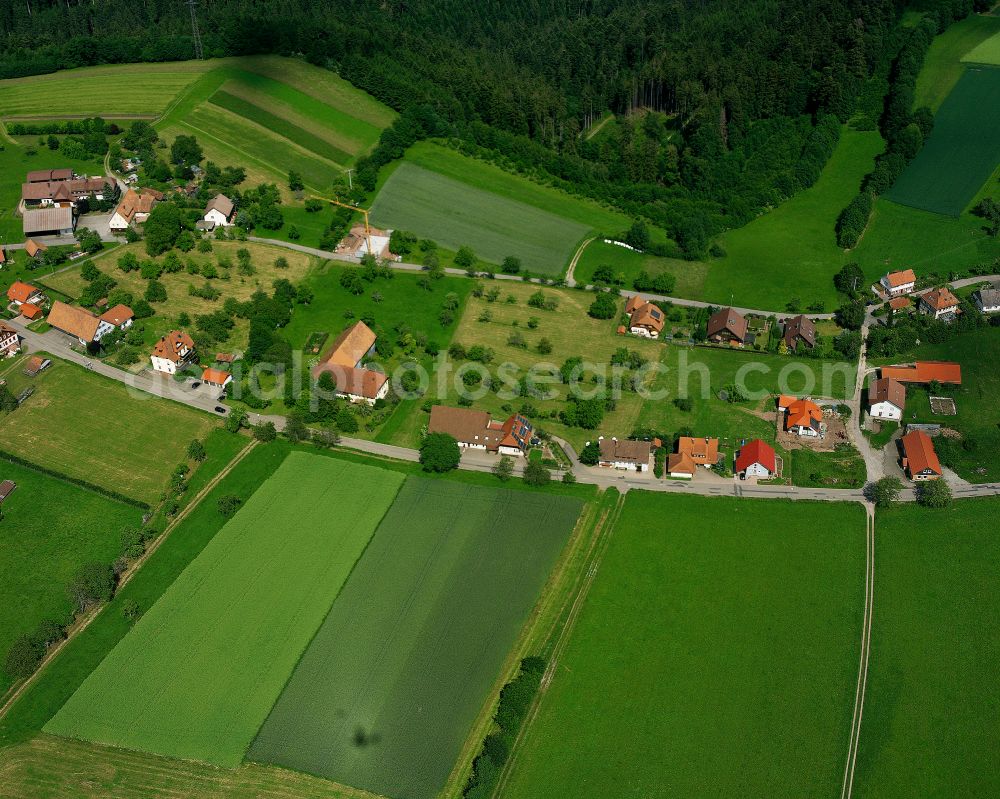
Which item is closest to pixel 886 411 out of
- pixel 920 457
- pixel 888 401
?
pixel 888 401

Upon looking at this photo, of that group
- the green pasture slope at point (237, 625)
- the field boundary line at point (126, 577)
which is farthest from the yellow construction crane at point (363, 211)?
the green pasture slope at point (237, 625)

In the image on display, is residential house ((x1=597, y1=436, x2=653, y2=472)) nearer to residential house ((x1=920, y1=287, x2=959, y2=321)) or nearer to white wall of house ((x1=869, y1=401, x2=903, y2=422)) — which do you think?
white wall of house ((x1=869, y1=401, x2=903, y2=422))

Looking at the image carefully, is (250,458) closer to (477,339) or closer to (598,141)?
(477,339)

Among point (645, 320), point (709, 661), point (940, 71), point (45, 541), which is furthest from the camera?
point (940, 71)

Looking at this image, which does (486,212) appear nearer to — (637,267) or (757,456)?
(637,267)

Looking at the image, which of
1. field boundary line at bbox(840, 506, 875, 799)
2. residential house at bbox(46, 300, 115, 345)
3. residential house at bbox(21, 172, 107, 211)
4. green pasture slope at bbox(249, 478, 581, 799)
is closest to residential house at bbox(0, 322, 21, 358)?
residential house at bbox(46, 300, 115, 345)

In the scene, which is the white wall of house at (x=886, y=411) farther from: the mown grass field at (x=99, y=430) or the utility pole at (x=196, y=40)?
the utility pole at (x=196, y=40)
